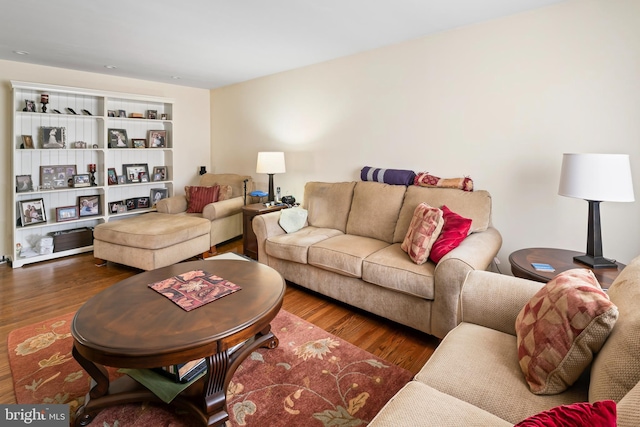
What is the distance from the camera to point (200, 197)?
4398 millimetres

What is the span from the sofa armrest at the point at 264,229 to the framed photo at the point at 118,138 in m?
2.64

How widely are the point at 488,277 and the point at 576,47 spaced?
1.90 meters

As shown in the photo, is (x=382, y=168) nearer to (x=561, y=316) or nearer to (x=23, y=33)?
(x=561, y=316)

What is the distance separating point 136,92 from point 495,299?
5100mm

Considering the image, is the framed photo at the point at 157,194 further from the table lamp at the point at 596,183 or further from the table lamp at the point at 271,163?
the table lamp at the point at 596,183

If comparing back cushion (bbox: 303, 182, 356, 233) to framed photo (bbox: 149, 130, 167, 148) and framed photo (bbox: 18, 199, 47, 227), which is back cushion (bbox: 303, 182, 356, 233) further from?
framed photo (bbox: 18, 199, 47, 227)

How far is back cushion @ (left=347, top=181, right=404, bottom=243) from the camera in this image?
3.03 metres

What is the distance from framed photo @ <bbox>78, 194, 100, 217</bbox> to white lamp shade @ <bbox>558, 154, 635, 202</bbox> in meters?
5.07

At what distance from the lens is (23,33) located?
9.48 ft

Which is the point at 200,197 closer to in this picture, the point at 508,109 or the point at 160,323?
the point at 160,323

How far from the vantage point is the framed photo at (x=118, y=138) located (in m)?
4.47

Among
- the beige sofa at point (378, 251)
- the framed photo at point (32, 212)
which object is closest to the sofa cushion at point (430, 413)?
the beige sofa at point (378, 251)

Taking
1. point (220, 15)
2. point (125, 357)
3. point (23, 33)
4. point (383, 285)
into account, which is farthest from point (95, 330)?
point (23, 33)

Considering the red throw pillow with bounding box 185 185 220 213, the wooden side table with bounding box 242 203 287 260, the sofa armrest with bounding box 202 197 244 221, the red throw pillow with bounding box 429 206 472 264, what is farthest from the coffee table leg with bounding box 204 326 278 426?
the red throw pillow with bounding box 185 185 220 213
